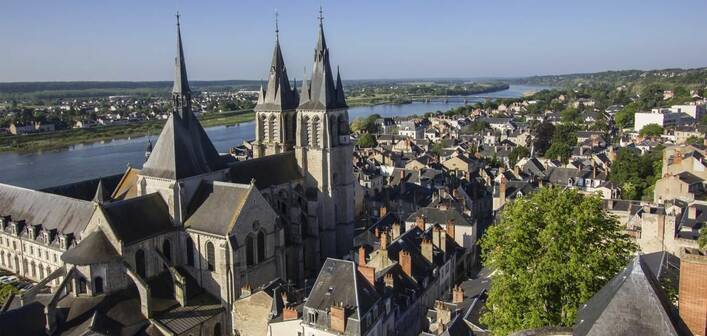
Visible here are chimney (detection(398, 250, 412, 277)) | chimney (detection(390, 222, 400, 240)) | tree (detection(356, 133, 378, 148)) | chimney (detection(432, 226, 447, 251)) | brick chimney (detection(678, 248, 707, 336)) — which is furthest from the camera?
tree (detection(356, 133, 378, 148))

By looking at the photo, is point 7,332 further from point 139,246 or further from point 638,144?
point 638,144

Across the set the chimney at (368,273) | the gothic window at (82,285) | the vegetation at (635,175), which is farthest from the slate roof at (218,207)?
the vegetation at (635,175)

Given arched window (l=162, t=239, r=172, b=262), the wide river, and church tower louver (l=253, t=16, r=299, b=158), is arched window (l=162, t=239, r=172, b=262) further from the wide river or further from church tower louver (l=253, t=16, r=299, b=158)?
the wide river

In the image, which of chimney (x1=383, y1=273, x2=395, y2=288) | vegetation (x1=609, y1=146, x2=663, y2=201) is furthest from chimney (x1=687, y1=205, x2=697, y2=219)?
chimney (x1=383, y1=273, x2=395, y2=288)

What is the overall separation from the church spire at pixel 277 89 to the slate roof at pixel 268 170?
11.2 feet

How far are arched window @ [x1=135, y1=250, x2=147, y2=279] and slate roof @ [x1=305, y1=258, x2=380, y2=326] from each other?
9672mm

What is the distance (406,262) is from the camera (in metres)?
28.9

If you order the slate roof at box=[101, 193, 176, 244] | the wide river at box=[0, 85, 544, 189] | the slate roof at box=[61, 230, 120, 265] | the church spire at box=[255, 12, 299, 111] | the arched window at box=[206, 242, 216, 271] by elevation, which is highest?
the church spire at box=[255, 12, 299, 111]

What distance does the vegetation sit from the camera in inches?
2092

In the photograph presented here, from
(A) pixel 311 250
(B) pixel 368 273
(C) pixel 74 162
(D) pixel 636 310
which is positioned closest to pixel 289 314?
(B) pixel 368 273

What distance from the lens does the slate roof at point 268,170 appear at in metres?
33.9

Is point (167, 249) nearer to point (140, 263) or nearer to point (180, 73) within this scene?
point (140, 263)

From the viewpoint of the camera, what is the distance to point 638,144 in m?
80.8

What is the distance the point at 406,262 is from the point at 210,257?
10.2 meters
